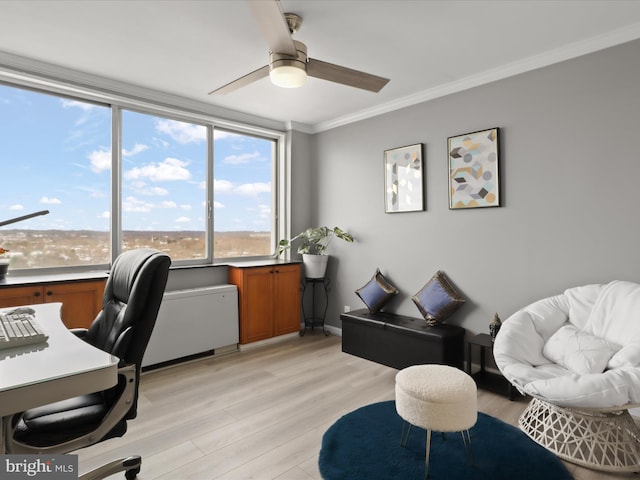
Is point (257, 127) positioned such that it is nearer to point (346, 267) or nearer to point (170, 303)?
point (346, 267)

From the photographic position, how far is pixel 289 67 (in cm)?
224

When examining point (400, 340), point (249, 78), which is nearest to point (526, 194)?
point (400, 340)

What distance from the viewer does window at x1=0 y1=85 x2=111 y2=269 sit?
3.09 m

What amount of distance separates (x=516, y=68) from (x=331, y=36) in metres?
1.61

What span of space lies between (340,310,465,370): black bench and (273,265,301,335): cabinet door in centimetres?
85

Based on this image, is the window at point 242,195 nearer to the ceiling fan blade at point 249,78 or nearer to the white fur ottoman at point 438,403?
the ceiling fan blade at point 249,78

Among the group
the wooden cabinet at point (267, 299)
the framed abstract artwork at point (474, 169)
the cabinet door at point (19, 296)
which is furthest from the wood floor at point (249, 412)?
the framed abstract artwork at point (474, 169)

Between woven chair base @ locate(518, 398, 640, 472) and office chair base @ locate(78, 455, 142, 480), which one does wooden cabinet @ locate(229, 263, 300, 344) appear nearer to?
office chair base @ locate(78, 455, 142, 480)

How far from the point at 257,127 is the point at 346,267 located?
2009 mm

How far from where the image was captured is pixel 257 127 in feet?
15.0

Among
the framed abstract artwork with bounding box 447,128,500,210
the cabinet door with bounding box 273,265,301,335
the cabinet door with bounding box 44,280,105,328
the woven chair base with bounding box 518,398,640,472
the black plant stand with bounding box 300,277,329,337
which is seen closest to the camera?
the woven chair base with bounding box 518,398,640,472

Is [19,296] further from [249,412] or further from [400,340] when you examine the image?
[400,340]

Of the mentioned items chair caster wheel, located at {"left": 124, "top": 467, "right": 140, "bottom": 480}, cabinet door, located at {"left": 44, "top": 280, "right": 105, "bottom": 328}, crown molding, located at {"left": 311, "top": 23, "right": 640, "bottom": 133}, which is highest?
crown molding, located at {"left": 311, "top": 23, "right": 640, "bottom": 133}

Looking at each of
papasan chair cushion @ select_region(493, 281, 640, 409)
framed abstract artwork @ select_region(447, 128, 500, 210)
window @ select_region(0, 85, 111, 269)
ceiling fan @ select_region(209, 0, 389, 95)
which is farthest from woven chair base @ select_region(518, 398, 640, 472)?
window @ select_region(0, 85, 111, 269)
